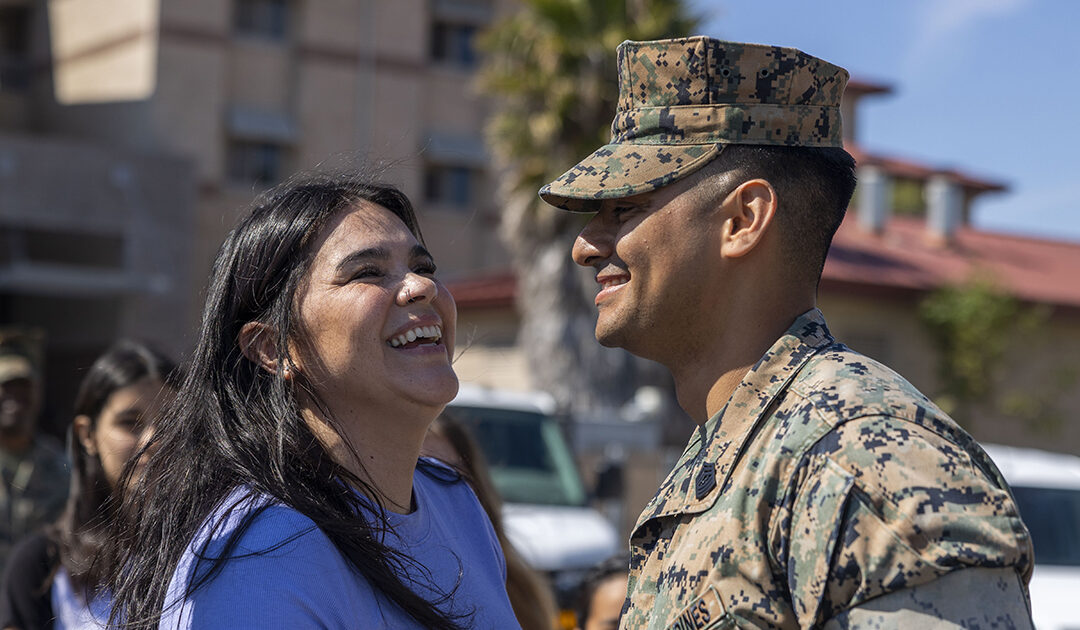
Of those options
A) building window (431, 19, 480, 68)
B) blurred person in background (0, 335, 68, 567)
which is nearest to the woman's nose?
blurred person in background (0, 335, 68, 567)

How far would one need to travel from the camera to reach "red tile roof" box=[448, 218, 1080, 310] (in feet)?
69.0

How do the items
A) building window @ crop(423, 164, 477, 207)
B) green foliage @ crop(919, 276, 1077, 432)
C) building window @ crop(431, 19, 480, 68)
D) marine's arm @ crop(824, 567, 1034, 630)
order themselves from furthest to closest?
building window @ crop(431, 19, 480, 68) < building window @ crop(423, 164, 477, 207) < green foliage @ crop(919, 276, 1077, 432) < marine's arm @ crop(824, 567, 1034, 630)

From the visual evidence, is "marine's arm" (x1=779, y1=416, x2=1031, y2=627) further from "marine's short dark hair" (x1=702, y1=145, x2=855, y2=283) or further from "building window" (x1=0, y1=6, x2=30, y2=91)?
"building window" (x1=0, y1=6, x2=30, y2=91)

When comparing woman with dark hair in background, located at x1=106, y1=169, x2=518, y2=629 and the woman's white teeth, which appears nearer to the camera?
woman with dark hair in background, located at x1=106, y1=169, x2=518, y2=629

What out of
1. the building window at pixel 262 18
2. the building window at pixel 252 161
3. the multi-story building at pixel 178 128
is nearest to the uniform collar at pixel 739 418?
the multi-story building at pixel 178 128

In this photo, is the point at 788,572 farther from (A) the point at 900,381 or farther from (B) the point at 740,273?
(B) the point at 740,273

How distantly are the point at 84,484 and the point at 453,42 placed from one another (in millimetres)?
24353

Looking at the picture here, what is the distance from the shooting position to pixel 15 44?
2808cm

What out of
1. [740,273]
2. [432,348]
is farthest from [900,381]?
[432,348]

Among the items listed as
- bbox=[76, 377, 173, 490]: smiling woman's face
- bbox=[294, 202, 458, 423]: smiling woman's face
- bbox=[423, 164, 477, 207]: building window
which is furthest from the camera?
bbox=[423, 164, 477, 207]: building window

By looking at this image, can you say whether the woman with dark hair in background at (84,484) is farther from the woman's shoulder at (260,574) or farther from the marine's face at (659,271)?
the marine's face at (659,271)

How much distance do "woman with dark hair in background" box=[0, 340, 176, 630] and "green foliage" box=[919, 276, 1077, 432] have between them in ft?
60.2

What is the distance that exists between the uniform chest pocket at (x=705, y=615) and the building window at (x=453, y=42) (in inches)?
1038

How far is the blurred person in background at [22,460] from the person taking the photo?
563 centimetres
